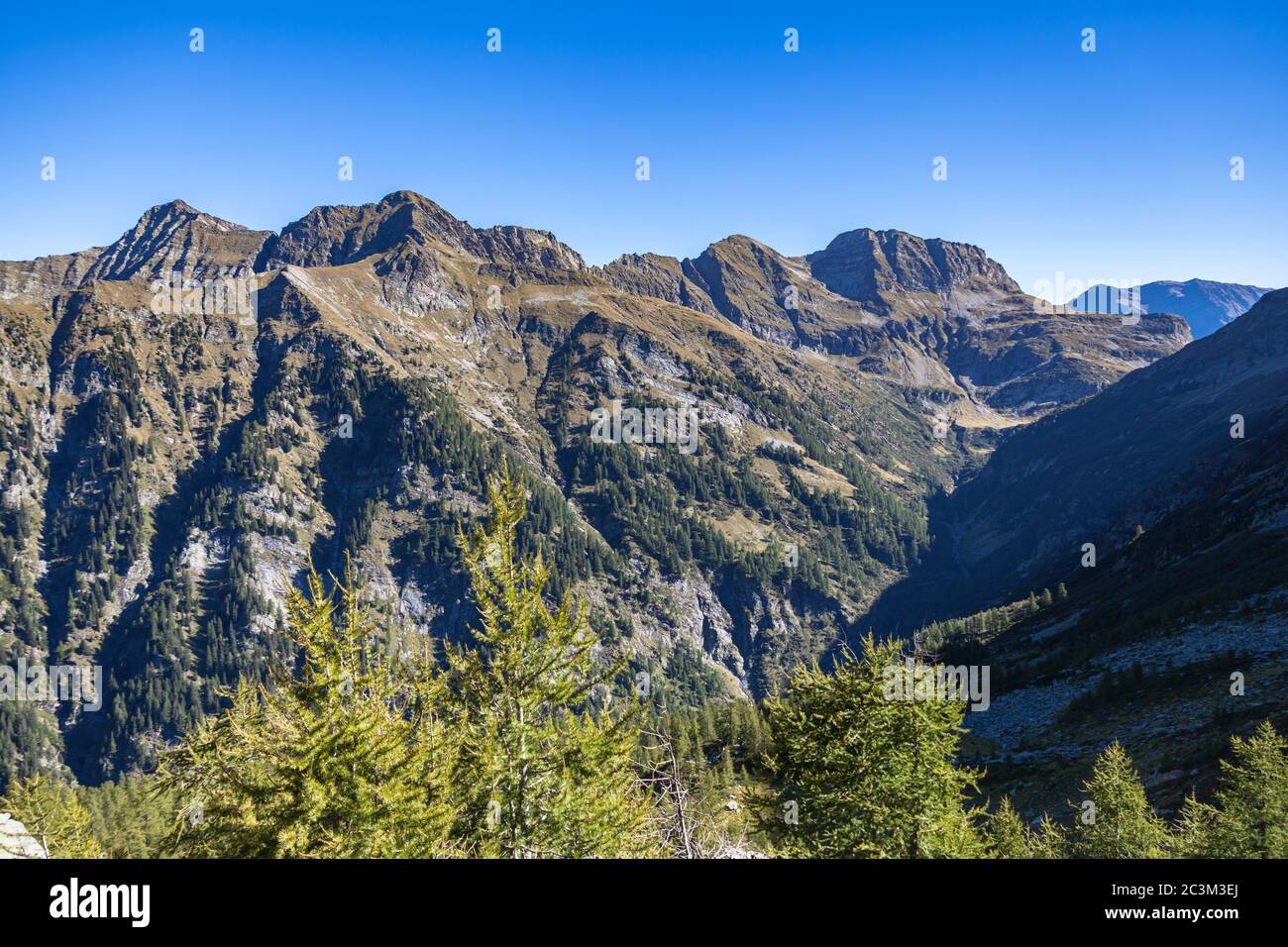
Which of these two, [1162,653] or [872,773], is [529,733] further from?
[1162,653]

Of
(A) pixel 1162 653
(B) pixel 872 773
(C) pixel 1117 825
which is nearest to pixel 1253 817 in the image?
(C) pixel 1117 825

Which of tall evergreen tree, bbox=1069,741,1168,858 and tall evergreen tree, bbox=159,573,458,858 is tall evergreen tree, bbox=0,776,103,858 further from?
tall evergreen tree, bbox=1069,741,1168,858

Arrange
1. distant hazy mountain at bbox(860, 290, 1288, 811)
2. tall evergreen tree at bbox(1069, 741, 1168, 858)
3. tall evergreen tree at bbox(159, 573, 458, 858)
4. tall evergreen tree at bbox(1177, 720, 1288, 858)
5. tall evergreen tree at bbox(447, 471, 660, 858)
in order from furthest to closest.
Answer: distant hazy mountain at bbox(860, 290, 1288, 811)
tall evergreen tree at bbox(1069, 741, 1168, 858)
tall evergreen tree at bbox(1177, 720, 1288, 858)
tall evergreen tree at bbox(447, 471, 660, 858)
tall evergreen tree at bbox(159, 573, 458, 858)

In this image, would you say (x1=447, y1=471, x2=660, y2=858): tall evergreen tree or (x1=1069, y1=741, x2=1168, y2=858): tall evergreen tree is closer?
(x1=447, y1=471, x2=660, y2=858): tall evergreen tree

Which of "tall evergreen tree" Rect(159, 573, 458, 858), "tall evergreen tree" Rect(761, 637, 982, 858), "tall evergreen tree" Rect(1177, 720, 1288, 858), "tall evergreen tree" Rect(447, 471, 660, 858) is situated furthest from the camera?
"tall evergreen tree" Rect(1177, 720, 1288, 858)

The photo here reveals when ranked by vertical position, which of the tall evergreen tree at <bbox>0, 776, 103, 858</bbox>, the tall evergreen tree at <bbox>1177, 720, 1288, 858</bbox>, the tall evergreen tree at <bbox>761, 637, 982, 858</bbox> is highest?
the tall evergreen tree at <bbox>761, 637, 982, 858</bbox>

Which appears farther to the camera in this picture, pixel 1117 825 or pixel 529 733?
pixel 1117 825

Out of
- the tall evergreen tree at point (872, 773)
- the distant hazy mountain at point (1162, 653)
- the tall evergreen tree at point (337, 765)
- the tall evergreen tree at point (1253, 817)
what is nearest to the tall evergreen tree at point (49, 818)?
the tall evergreen tree at point (337, 765)

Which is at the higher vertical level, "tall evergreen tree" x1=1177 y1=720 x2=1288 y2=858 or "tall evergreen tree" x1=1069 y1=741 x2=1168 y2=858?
"tall evergreen tree" x1=1177 y1=720 x2=1288 y2=858

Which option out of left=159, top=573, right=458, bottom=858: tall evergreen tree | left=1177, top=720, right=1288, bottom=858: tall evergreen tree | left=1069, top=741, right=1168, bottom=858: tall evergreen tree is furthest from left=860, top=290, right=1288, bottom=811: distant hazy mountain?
left=159, top=573, right=458, bottom=858: tall evergreen tree

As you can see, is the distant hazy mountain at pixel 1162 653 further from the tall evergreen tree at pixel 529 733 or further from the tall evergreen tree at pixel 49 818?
the tall evergreen tree at pixel 49 818
